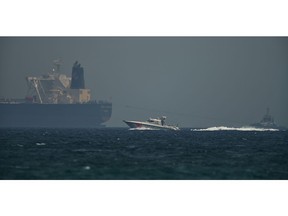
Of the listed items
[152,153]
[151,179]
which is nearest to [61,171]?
[151,179]

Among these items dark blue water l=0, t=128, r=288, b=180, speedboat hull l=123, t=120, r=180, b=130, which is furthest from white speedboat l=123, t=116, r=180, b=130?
dark blue water l=0, t=128, r=288, b=180

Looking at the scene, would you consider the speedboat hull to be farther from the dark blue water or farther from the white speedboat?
the dark blue water

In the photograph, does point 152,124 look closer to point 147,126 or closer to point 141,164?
point 147,126

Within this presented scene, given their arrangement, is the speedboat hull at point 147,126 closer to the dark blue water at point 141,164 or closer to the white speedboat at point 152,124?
the white speedboat at point 152,124

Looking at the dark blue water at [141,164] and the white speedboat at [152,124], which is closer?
the dark blue water at [141,164]

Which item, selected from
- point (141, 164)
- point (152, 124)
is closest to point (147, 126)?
point (152, 124)

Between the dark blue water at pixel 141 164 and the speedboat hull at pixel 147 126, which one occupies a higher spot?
the dark blue water at pixel 141 164

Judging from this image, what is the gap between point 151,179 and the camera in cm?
5034

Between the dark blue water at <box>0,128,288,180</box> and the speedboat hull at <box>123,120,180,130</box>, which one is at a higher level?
the dark blue water at <box>0,128,288,180</box>

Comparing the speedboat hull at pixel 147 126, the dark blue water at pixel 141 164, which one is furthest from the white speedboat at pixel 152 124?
Answer: the dark blue water at pixel 141 164

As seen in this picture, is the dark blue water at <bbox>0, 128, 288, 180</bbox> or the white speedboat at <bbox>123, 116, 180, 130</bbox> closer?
the dark blue water at <bbox>0, 128, 288, 180</bbox>

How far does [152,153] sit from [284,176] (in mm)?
24346

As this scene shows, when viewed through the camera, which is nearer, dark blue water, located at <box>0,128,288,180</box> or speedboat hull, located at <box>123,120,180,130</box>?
dark blue water, located at <box>0,128,288,180</box>

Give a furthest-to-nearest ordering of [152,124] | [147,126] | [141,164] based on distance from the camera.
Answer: [147,126] < [152,124] < [141,164]
